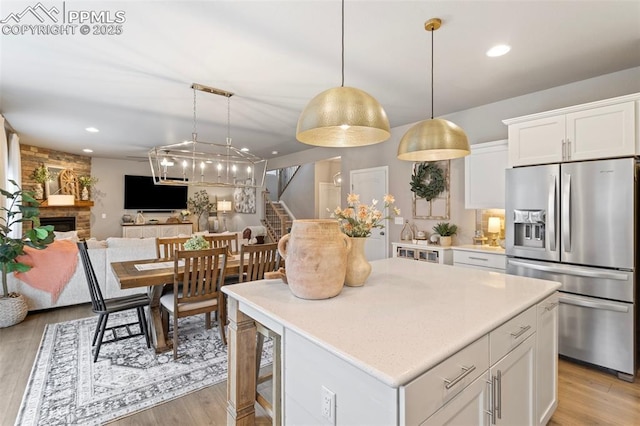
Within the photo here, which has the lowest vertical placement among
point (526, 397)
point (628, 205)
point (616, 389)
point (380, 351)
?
point (616, 389)

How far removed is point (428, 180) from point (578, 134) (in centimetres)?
192

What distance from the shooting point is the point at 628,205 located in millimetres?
2426

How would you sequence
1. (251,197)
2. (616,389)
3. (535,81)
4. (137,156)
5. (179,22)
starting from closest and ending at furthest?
(179,22) < (616,389) < (535,81) < (137,156) < (251,197)

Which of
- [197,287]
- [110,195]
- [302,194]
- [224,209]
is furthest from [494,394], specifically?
[110,195]

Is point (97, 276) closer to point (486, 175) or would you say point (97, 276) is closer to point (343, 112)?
point (343, 112)

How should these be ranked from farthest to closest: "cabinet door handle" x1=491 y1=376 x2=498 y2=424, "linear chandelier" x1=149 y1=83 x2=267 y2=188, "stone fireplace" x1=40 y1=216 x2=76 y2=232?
1. "stone fireplace" x1=40 y1=216 x2=76 y2=232
2. "linear chandelier" x1=149 y1=83 x2=267 y2=188
3. "cabinet door handle" x1=491 y1=376 x2=498 y2=424

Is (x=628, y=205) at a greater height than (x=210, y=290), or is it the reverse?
(x=628, y=205)

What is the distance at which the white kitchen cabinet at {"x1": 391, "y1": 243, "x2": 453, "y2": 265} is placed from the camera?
390 centimetres

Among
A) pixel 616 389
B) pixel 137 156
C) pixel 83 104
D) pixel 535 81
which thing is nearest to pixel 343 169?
pixel 535 81

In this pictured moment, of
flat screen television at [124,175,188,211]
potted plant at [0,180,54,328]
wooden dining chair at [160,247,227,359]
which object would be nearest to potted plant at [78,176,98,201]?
flat screen television at [124,175,188,211]

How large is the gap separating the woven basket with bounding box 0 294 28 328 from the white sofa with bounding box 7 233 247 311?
274 millimetres

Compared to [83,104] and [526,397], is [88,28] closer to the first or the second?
[83,104]

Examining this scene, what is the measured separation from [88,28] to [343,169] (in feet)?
14.2

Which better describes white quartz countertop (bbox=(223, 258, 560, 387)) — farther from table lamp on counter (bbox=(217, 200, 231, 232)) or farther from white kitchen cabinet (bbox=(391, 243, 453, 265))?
table lamp on counter (bbox=(217, 200, 231, 232))
